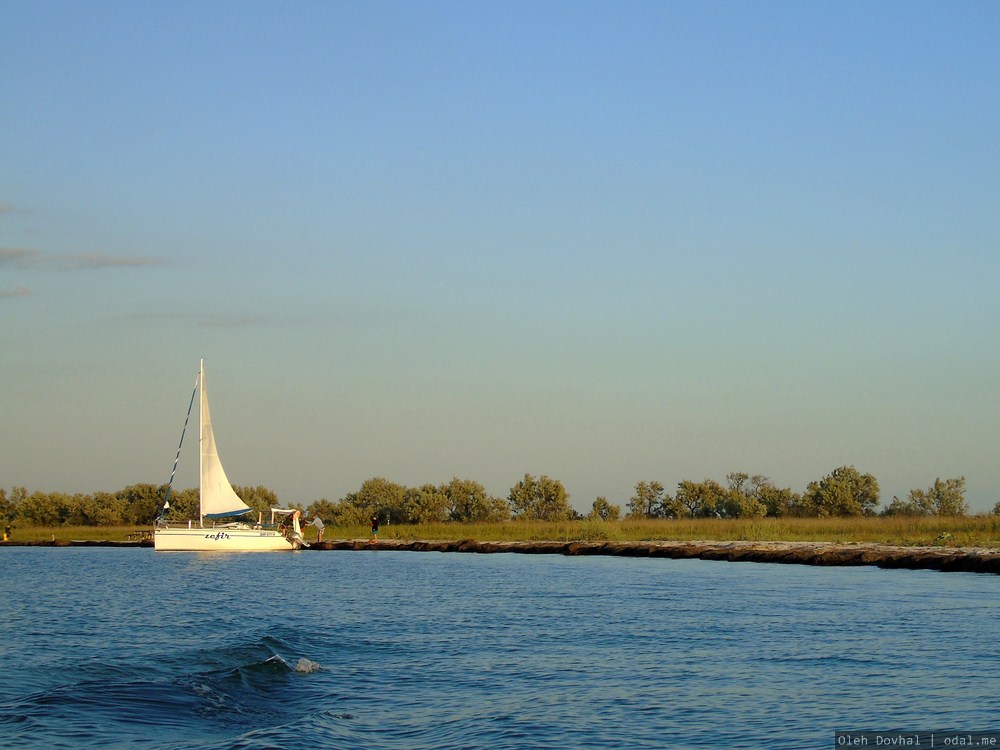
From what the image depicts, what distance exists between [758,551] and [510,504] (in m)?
48.6

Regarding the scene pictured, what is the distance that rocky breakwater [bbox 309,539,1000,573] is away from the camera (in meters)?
39.6

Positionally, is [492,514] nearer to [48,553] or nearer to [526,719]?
[48,553]

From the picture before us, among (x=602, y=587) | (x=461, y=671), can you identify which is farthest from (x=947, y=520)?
(x=461, y=671)

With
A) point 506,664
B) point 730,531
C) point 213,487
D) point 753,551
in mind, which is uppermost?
point 213,487

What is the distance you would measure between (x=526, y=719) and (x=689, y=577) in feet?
86.9

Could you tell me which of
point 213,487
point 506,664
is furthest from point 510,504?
point 506,664

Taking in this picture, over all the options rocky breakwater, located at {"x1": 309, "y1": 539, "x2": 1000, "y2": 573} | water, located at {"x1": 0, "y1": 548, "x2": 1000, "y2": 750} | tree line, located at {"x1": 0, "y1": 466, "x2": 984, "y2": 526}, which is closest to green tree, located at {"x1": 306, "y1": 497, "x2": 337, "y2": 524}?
tree line, located at {"x1": 0, "y1": 466, "x2": 984, "y2": 526}

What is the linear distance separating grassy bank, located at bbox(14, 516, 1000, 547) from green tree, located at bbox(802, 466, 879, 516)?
13753 mm

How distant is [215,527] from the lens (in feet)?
216

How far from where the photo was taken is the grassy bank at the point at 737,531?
51.2m

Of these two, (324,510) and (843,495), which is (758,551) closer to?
(843,495)

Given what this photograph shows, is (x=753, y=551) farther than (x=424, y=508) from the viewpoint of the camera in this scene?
No

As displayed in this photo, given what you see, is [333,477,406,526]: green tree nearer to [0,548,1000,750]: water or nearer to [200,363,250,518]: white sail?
[200,363,250,518]: white sail

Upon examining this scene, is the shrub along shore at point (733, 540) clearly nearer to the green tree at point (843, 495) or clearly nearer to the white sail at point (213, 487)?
the white sail at point (213, 487)
